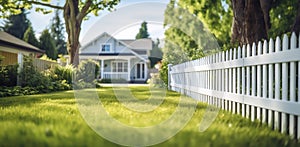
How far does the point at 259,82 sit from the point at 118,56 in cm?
2912

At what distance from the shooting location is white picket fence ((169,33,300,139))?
3.23 metres

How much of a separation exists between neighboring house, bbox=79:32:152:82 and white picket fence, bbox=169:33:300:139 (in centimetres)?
2645

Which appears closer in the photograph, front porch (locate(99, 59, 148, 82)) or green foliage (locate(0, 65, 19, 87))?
green foliage (locate(0, 65, 19, 87))

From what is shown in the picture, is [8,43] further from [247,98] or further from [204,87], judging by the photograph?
[247,98]

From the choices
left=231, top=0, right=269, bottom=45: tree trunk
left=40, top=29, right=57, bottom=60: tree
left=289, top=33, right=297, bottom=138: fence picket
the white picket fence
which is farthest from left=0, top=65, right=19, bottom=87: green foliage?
left=40, top=29, right=57, bottom=60: tree

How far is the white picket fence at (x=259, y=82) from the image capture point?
10.6ft

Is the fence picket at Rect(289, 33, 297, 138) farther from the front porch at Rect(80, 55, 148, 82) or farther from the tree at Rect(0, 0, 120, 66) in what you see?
the front porch at Rect(80, 55, 148, 82)

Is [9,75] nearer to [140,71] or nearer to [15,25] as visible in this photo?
[140,71]

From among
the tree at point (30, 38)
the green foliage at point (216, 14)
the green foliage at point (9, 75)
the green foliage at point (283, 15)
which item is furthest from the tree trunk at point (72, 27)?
the tree at point (30, 38)

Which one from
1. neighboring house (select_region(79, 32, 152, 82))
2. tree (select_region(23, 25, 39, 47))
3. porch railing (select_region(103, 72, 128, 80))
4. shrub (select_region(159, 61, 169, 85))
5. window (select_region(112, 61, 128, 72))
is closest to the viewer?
shrub (select_region(159, 61, 169, 85))

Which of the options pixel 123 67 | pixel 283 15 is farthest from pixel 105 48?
pixel 283 15

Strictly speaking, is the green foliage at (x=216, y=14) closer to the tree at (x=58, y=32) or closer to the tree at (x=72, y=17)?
the tree at (x=72, y=17)

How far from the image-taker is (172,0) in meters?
31.1

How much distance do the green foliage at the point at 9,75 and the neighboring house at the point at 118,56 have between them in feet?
68.9
